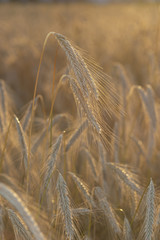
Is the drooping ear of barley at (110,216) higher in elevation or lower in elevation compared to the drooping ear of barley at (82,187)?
lower

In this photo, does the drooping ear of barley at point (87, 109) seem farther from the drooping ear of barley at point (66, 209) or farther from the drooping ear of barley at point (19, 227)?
the drooping ear of barley at point (19, 227)

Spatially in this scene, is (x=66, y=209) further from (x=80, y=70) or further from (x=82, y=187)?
(x=80, y=70)

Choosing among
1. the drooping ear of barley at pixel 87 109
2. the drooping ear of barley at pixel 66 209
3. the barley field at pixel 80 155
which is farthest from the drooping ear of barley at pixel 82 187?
the drooping ear of barley at pixel 87 109

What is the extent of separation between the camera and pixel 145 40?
389 centimetres

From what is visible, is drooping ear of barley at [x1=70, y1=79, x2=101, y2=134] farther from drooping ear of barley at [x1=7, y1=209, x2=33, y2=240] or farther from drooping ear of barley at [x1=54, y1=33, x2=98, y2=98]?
drooping ear of barley at [x1=7, y1=209, x2=33, y2=240]

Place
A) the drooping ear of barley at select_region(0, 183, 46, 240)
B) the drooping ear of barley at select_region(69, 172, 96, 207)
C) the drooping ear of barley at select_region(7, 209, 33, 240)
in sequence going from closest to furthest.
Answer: the drooping ear of barley at select_region(0, 183, 46, 240)
the drooping ear of barley at select_region(7, 209, 33, 240)
the drooping ear of barley at select_region(69, 172, 96, 207)

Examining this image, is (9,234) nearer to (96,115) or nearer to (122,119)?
(96,115)

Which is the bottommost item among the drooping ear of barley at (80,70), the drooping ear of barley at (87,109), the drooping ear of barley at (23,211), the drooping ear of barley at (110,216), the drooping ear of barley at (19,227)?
the drooping ear of barley at (110,216)

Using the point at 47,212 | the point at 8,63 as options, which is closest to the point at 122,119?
the point at 47,212

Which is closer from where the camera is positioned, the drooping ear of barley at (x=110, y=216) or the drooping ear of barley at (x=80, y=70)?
the drooping ear of barley at (x=80, y=70)

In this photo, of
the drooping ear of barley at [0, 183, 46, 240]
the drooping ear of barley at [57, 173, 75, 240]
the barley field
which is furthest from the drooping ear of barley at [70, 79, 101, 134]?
the drooping ear of barley at [0, 183, 46, 240]

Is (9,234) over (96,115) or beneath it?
beneath

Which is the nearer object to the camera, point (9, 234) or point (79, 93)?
point (79, 93)

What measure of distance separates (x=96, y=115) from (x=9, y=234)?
0.61 metres
